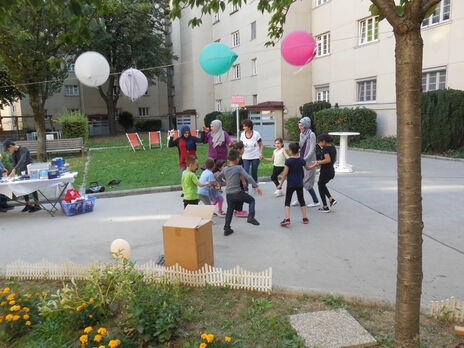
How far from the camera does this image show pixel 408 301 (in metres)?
2.51

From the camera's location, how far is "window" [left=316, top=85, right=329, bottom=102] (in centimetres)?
2150

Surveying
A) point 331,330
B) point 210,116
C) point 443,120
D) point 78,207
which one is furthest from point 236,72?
point 331,330

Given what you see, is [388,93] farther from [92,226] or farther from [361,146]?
[92,226]

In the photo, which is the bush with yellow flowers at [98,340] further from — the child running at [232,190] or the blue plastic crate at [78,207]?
the blue plastic crate at [78,207]

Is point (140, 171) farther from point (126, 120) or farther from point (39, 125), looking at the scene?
point (126, 120)

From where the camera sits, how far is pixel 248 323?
124 inches

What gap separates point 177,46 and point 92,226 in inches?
1352

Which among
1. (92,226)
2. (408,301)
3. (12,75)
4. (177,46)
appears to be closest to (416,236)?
(408,301)

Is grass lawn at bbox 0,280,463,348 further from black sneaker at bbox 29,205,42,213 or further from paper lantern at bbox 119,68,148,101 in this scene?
paper lantern at bbox 119,68,148,101

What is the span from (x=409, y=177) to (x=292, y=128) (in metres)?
18.6

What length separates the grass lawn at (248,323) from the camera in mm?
2883

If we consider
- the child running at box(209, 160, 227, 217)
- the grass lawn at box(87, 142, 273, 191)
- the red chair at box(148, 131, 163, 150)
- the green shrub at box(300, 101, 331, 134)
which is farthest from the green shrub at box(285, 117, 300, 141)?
the child running at box(209, 160, 227, 217)

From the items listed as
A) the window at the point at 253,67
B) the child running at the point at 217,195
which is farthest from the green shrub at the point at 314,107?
the child running at the point at 217,195

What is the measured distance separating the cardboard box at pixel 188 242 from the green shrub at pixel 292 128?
16.9 meters
